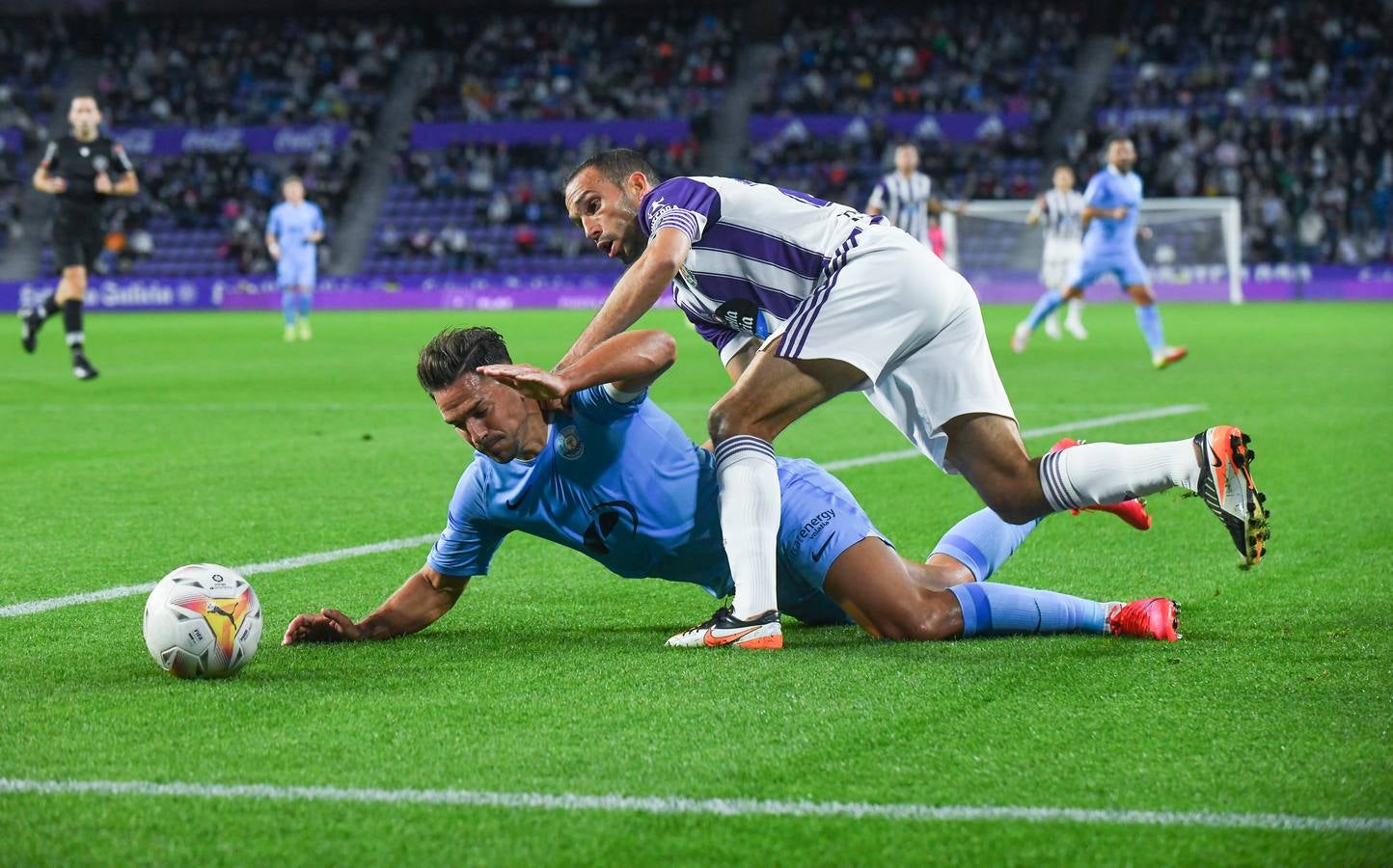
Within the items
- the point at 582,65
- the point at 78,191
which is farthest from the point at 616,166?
the point at 582,65

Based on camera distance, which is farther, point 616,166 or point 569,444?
point 616,166

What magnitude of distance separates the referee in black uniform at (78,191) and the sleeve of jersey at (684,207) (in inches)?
444

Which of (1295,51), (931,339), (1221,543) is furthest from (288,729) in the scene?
(1295,51)

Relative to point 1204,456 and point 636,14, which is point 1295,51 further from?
point 1204,456

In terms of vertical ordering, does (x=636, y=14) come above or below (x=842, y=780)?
above

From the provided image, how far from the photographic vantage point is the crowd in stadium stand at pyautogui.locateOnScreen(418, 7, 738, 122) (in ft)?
139

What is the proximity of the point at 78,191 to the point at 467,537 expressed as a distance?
12.0 m

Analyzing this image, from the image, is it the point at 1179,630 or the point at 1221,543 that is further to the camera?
the point at 1221,543

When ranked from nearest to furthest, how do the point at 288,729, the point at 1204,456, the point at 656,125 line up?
the point at 288,729
the point at 1204,456
the point at 656,125

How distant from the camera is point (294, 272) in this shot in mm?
25016

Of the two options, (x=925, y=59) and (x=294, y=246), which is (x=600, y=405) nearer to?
(x=294, y=246)

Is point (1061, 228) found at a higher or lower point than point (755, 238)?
lower

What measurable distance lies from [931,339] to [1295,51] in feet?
122

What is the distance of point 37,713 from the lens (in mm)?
3941
